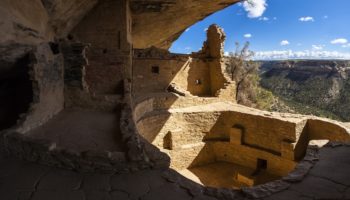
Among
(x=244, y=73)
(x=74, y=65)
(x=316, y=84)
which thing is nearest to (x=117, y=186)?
(x=74, y=65)

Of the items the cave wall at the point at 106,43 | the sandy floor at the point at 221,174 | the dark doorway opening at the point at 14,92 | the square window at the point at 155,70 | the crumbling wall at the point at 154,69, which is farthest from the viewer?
the square window at the point at 155,70

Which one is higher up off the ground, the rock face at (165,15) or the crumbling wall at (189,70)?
the rock face at (165,15)

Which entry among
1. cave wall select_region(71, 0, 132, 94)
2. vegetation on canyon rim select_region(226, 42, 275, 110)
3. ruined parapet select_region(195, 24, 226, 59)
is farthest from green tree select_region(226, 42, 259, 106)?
cave wall select_region(71, 0, 132, 94)

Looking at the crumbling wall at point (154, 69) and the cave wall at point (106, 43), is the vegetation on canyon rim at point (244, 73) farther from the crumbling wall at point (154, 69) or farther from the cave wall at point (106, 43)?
the cave wall at point (106, 43)

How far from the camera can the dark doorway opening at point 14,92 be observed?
559cm

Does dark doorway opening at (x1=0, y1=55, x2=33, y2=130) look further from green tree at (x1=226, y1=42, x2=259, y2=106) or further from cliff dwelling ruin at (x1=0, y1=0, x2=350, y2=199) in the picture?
green tree at (x1=226, y1=42, x2=259, y2=106)

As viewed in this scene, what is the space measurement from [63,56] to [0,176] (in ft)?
13.1

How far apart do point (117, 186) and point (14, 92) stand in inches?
168

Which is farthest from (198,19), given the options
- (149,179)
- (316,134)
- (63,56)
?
(149,179)

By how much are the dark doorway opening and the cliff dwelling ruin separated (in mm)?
21

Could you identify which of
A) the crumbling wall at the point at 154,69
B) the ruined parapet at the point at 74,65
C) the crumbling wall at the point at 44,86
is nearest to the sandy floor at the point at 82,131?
the crumbling wall at the point at 44,86

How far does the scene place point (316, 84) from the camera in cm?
→ 4206

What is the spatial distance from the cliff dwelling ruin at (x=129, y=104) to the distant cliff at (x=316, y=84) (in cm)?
1901

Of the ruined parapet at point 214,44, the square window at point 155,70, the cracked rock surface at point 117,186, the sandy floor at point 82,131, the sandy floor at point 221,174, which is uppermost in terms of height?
the ruined parapet at point 214,44
